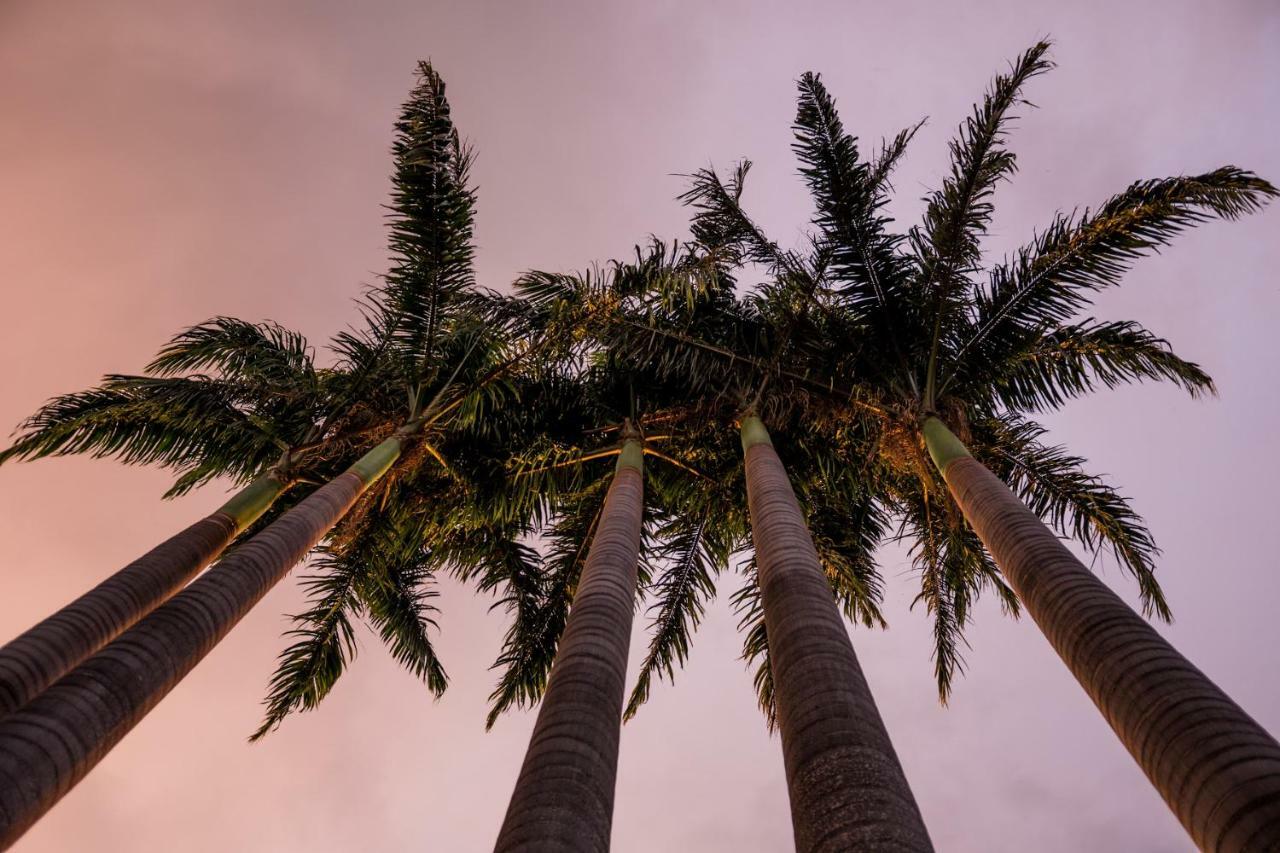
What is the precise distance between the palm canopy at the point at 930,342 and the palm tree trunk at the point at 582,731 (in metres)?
4.49

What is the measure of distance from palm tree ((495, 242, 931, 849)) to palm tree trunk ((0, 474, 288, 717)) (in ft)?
12.0

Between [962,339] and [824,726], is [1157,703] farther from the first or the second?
[962,339]

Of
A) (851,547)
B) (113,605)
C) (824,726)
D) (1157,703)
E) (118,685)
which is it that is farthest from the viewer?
(851,547)

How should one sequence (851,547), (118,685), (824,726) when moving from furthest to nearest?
1. (851,547)
2. (118,685)
3. (824,726)

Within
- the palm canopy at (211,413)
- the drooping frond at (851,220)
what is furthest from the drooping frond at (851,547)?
the palm canopy at (211,413)

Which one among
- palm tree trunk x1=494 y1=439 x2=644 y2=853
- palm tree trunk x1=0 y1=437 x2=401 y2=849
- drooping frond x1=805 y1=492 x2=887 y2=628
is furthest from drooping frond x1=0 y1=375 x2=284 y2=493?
drooping frond x1=805 y1=492 x2=887 y2=628

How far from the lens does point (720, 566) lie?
12188 mm

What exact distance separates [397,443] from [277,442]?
Answer: 5.49ft

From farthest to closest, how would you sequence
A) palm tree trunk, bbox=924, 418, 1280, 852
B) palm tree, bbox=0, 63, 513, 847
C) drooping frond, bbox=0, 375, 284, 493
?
1. drooping frond, bbox=0, 375, 284, 493
2. palm tree, bbox=0, 63, 513, 847
3. palm tree trunk, bbox=924, 418, 1280, 852

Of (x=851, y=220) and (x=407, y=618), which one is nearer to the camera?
(x=851, y=220)

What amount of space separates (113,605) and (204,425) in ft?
14.8

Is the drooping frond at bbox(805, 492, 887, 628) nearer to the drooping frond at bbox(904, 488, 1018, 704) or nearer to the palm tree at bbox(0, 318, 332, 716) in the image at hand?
the drooping frond at bbox(904, 488, 1018, 704)

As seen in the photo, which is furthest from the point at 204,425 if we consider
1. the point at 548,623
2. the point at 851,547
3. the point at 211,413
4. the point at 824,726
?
the point at 851,547

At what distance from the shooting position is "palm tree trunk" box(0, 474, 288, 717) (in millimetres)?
4836
